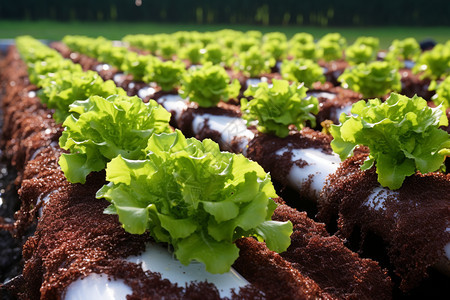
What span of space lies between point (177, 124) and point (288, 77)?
210cm

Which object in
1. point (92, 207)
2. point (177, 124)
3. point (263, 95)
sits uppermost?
point (263, 95)

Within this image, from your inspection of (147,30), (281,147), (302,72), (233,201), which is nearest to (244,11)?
(147,30)

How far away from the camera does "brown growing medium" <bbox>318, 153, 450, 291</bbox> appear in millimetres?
3014

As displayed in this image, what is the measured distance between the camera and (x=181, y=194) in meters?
2.39

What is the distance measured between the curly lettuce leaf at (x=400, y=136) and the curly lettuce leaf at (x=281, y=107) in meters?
1.28

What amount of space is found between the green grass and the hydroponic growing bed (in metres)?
24.7

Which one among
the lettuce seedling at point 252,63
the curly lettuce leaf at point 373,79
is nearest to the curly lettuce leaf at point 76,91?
the curly lettuce leaf at point 373,79

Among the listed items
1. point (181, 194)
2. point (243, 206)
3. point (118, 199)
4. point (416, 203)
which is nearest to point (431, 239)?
point (416, 203)

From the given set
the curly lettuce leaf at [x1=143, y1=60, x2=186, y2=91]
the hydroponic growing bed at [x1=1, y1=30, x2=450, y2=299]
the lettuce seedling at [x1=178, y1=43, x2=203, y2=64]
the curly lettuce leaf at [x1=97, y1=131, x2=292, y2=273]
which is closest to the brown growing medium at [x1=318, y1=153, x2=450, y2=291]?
the hydroponic growing bed at [x1=1, y1=30, x2=450, y2=299]

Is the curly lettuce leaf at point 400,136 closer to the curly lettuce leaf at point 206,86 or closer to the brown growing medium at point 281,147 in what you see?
the brown growing medium at point 281,147

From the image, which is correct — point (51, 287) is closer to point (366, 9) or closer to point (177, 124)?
point (177, 124)

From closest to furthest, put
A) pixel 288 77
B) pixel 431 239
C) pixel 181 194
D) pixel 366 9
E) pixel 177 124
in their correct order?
pixel 181 194 → pixel 431 239 → pixel 177 124 → pixel 288 77 → pixel 366 9

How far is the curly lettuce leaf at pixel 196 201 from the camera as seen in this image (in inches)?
89.1

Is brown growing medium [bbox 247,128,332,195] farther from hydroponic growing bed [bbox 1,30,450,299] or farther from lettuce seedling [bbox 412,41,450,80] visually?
lettuce seedling [bbox 412,41,450,80]
